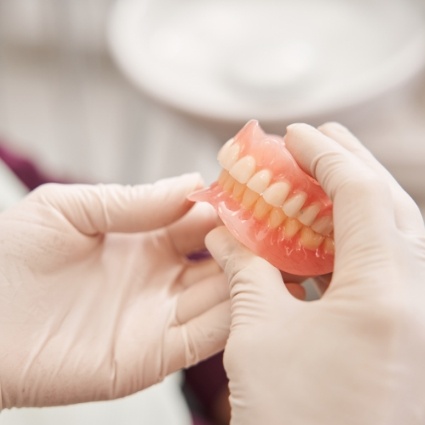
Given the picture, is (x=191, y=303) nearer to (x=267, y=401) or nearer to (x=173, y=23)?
(x=267, y=401)

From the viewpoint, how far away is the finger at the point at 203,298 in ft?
3.05

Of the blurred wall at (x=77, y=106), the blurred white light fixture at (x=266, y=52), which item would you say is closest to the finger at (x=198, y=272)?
the blurred white light fixture at (x=266, y=52)

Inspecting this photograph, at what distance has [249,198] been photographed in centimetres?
87

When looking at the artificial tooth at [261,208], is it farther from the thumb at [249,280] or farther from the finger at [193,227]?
the finger at [193,227]

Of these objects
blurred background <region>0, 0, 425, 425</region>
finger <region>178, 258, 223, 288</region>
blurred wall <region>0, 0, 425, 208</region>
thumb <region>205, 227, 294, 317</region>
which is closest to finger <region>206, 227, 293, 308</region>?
thumb <region>205, 227, 294, 317</region>

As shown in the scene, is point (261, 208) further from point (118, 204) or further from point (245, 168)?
point (118, 204)

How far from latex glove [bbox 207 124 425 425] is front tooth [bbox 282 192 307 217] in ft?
0.13

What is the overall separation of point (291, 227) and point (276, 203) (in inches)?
1.7

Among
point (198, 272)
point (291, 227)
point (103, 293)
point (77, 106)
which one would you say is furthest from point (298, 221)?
point (77, 106)

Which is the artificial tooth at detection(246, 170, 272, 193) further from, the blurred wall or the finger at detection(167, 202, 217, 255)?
the blurred wall

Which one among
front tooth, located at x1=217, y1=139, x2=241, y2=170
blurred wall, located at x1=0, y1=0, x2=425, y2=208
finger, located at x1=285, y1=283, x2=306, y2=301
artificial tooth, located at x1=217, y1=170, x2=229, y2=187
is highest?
front tooth, located at x1=217, y1=139, x2=241, y2=170

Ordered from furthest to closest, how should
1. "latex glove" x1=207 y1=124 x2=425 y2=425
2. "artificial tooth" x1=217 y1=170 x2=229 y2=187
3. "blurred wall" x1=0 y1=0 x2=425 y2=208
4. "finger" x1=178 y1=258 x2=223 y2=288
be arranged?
"blurred wall" x1=0 y1=0 x2=425 y2=208 → "finger" x1=178 y1=258 x2=223 y2=288 → "artificial tooth" x1=217 y1=170 x2=229 y2=187 → "latex glove" x1=207 y1=124 x2=425 y2=425

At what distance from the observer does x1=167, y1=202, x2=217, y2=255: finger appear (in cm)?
104

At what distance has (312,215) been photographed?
837mm
